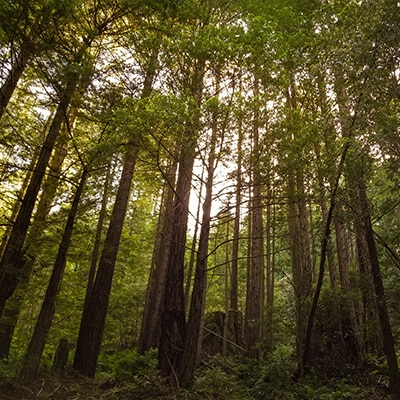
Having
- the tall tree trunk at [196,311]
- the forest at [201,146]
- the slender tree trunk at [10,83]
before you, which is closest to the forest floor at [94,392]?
the forest at [201,146]

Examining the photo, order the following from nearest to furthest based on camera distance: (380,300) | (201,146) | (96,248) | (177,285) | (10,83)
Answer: (201,146) → (177,285) → (380,300) → (10,83) → (96,248)

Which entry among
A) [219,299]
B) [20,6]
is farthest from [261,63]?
[219,299]

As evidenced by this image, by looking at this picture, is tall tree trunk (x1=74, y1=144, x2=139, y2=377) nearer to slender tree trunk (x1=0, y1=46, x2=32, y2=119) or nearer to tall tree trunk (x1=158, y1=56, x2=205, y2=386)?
tall tree trunk (x1=158, y1=56, x2=205, y2=386)

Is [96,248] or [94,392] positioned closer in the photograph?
[94,392]

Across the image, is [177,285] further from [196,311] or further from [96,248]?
[96,248]

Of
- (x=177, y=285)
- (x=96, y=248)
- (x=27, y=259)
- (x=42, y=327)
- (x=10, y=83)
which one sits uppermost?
(x=10, y=83)

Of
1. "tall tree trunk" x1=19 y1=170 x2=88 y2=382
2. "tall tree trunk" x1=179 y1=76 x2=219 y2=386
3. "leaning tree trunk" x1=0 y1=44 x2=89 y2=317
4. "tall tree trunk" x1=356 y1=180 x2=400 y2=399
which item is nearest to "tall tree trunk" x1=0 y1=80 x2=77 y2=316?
"leaning tree trunk" x1=0 y1=44 x2=89 y2=317

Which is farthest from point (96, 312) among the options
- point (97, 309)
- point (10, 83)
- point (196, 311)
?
point (10, 83)

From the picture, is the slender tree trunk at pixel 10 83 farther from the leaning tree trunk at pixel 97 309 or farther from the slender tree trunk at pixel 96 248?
the leaning tree trunk at pixel 97 309

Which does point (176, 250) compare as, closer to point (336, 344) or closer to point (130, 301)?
point (336, 344)

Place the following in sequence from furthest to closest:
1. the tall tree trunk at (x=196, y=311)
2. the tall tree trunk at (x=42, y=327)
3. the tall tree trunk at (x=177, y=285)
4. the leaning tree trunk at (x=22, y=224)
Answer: the leaning tree trunk at (x=22, y=224)
the tall tree trunk at (x=177, y=285)
the tall tree trunk at (x=196, y=311)
the tall tree trunk at (x=42, y=327)

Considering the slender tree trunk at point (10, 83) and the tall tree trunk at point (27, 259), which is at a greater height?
the slender tree trunk at point (10, 83)

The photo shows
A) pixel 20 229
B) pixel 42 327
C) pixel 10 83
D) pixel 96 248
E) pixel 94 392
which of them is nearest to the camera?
pixel 42 327

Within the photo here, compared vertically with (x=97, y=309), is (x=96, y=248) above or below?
above
